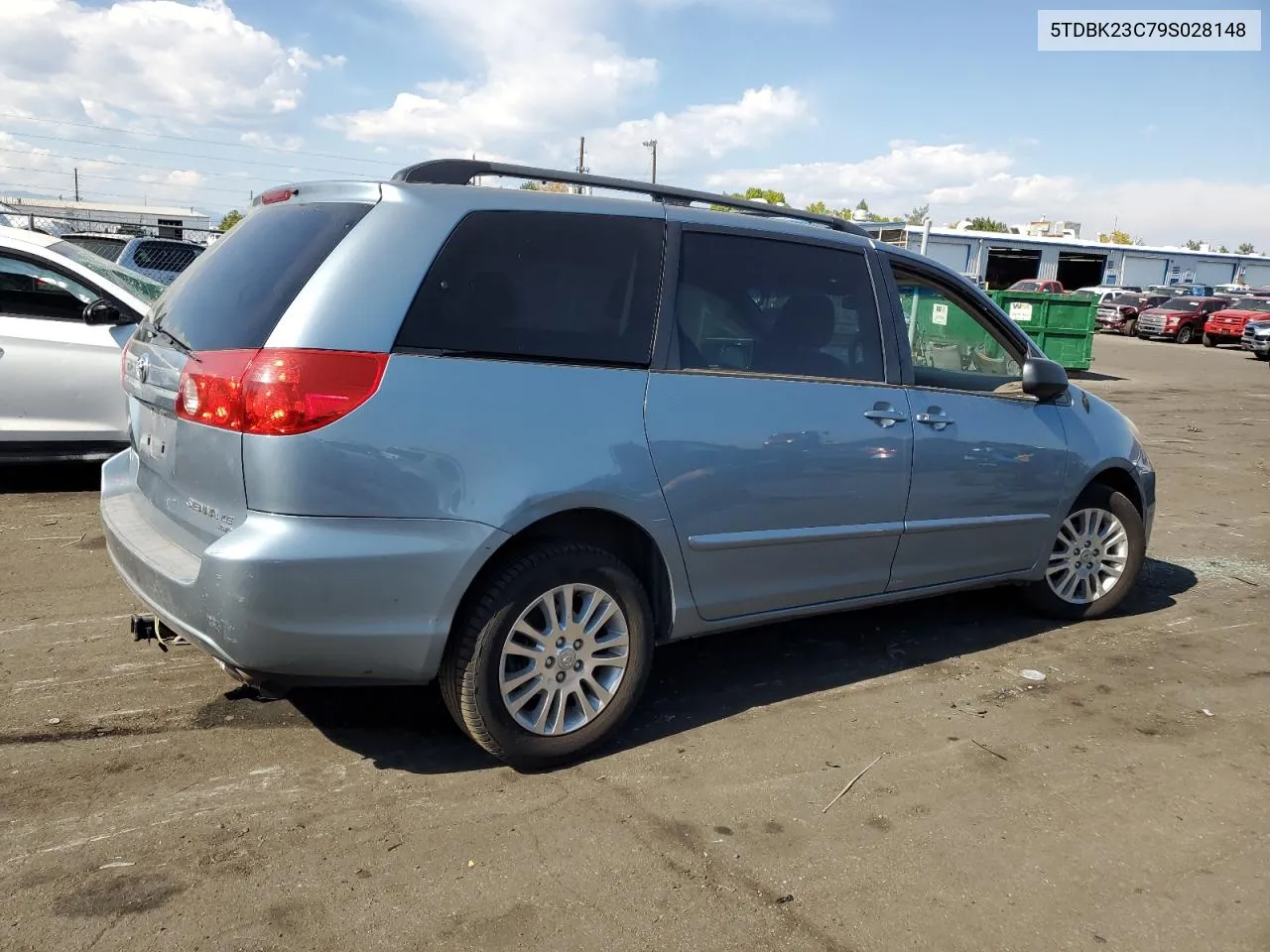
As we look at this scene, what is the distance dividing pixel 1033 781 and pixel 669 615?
137 cm

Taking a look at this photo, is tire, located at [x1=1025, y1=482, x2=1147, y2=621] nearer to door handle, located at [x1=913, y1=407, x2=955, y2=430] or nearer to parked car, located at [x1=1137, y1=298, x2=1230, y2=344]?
door handle, located at [x1=913, y1=407, x2=955, y2=430]

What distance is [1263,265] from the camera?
66875mm

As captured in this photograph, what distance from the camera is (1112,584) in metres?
5.23

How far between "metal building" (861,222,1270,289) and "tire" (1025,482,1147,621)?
49.6 meters

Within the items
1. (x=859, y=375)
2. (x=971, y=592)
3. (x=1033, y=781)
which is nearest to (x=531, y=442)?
(x=859, y=375)

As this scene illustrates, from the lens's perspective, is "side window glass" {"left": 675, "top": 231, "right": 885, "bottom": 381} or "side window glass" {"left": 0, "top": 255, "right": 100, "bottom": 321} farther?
"side window glass" {"left": 0, "top": 255, "right": 100, "bottom": 321}

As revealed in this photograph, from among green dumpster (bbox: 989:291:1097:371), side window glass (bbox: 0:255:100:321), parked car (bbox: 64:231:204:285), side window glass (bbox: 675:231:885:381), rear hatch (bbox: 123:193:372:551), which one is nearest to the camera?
rear hatch (bbox: 123:193:372:551)

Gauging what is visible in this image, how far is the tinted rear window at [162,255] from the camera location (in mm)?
15109

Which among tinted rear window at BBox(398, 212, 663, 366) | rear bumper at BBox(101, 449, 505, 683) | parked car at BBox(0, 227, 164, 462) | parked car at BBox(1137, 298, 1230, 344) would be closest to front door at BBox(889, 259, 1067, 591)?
tinted rear window at BBox(398, 212, 663, 366)

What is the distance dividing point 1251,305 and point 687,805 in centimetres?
3683

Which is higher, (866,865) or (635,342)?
(635,342)

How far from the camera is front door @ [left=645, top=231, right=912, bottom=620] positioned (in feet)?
11.6

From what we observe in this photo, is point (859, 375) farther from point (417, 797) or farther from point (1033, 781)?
point (417, 797)

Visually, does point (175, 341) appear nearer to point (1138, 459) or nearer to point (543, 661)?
point (543, 661)
